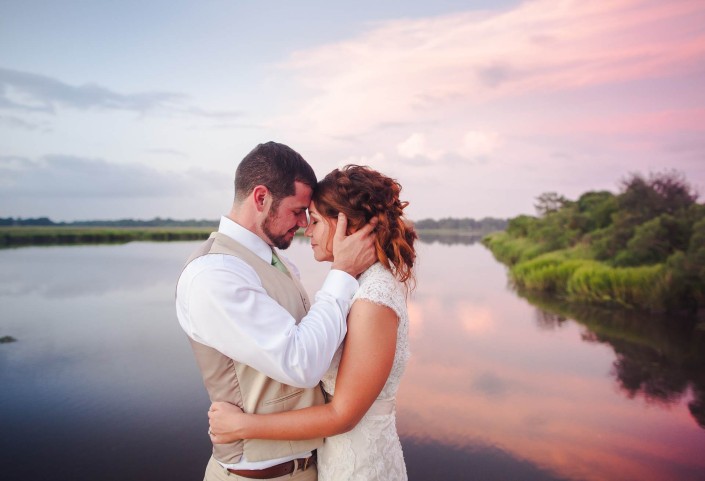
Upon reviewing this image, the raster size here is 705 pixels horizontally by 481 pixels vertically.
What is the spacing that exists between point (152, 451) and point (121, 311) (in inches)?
431

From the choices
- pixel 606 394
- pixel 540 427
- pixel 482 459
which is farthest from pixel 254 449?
pixel 606 394

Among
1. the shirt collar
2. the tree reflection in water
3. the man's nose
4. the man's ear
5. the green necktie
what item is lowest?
the tree reflection in water

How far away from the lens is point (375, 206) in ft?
6.68

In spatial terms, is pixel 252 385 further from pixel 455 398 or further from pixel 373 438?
pixel 455 398

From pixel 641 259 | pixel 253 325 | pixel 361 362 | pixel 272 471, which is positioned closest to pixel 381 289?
pixel 361 362

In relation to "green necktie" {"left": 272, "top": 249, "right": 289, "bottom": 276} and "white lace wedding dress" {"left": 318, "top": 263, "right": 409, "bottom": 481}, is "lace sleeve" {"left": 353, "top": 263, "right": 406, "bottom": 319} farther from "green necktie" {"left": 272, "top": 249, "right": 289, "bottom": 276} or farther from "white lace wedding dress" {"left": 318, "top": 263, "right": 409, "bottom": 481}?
"green necktie" {"left": 272, "top": 249, "right": 289, "bottom": 276}

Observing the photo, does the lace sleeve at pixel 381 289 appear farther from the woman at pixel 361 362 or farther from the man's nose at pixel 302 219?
the man's nose at pixel 302 219

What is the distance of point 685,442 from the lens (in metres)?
6.61

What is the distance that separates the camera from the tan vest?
69.6 inches

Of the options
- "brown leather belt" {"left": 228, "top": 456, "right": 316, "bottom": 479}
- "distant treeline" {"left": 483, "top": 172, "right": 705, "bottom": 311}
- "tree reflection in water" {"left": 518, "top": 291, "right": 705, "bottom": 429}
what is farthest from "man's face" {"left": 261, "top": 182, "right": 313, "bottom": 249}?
"distant treeline" {"left": 483, "top": 172, "right": 705, "bottom": 311}

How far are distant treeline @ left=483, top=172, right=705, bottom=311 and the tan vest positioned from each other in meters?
13.1

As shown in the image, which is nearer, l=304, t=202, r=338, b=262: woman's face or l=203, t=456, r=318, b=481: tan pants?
l=203, t=456, r=318, b=481: tan pants

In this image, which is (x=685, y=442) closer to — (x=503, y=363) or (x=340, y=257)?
(x=503, y=363)

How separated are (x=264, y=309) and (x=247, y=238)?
1.42 ft
